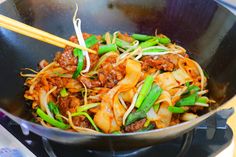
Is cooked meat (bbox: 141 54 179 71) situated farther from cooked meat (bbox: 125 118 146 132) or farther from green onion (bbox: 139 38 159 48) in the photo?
cooked meat (bbox: 125 118 146 132)

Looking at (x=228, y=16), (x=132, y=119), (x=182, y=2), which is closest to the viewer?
(x=132, y=119)

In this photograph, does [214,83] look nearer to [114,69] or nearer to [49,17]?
[114,69]

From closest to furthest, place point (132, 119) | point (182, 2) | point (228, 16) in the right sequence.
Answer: point (132, 119) → point (228, 16) → point (182, 2)

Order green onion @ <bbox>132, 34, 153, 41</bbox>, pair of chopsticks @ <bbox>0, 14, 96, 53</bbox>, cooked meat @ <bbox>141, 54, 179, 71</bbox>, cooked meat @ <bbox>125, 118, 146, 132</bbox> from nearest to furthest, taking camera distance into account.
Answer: pair of chopsticks @ <bbox>0, 14, 96, 53</bbox>
cooked meat @ <bbox>125, 118, 146, 132</bbox>
cooked meat @ <bbox>141, 54, 179, 71</bbox>
green onion @ <bbox>132, 34, 153, 41</bbox>

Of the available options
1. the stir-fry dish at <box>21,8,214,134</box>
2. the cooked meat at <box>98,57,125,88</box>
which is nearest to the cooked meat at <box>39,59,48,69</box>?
the stir-fry dish at <box>21,8,214,134</box>

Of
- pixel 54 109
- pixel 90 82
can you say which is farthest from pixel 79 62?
pixel 54 109

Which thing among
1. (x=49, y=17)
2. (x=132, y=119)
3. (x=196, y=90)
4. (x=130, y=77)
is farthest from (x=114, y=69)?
(x=49, y=17)

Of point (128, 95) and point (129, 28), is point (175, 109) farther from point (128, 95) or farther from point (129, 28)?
point (129, 28)

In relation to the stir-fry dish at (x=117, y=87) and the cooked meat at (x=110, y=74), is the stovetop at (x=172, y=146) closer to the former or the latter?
the stir-fry dish at (x=117, y=87)

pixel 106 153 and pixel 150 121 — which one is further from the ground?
pixel 150 121
